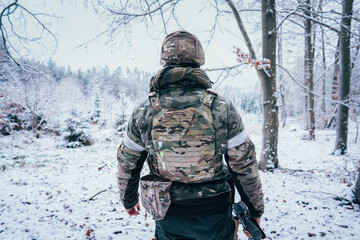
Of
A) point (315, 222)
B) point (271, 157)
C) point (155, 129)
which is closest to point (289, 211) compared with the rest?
point (315, 222)

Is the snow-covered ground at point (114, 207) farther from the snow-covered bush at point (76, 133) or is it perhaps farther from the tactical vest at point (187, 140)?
the snow-covered bush at point (76, 133)

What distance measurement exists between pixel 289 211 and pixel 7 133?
2197cm

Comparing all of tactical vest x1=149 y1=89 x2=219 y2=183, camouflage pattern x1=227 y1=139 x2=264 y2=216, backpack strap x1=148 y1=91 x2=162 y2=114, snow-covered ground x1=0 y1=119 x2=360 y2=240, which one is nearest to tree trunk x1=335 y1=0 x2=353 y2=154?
snow-covered ground x1=0 y1=119 x2=360 y2=240

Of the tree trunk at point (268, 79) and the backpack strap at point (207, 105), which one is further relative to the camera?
the tree trunk at point (268, 79)

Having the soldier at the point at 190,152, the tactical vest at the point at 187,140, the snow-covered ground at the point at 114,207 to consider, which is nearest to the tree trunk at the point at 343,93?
the snow-covered ground at the point at 114,207

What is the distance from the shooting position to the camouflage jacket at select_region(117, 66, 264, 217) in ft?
4.69

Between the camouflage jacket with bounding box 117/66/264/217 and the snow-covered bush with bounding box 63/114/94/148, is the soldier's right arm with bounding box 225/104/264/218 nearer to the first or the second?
the camouflage jacket with bounding box 117/66/264/217

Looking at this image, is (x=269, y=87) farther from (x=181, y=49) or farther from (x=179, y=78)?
(x=179, y=78)

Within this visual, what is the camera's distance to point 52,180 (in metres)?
6.30

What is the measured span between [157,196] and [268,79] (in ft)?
17.3

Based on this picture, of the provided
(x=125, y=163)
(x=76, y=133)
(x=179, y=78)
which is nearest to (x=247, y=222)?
(x=125, y=163)

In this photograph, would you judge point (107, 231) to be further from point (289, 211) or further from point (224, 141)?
Result: point (289, 211)

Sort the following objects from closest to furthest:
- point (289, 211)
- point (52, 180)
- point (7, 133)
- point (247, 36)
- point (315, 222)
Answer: point (315, 222)
point (289, 211)
point (247, 36)
point (52, 180)
point (7, 133)

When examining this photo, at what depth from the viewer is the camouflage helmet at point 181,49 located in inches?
62.1
